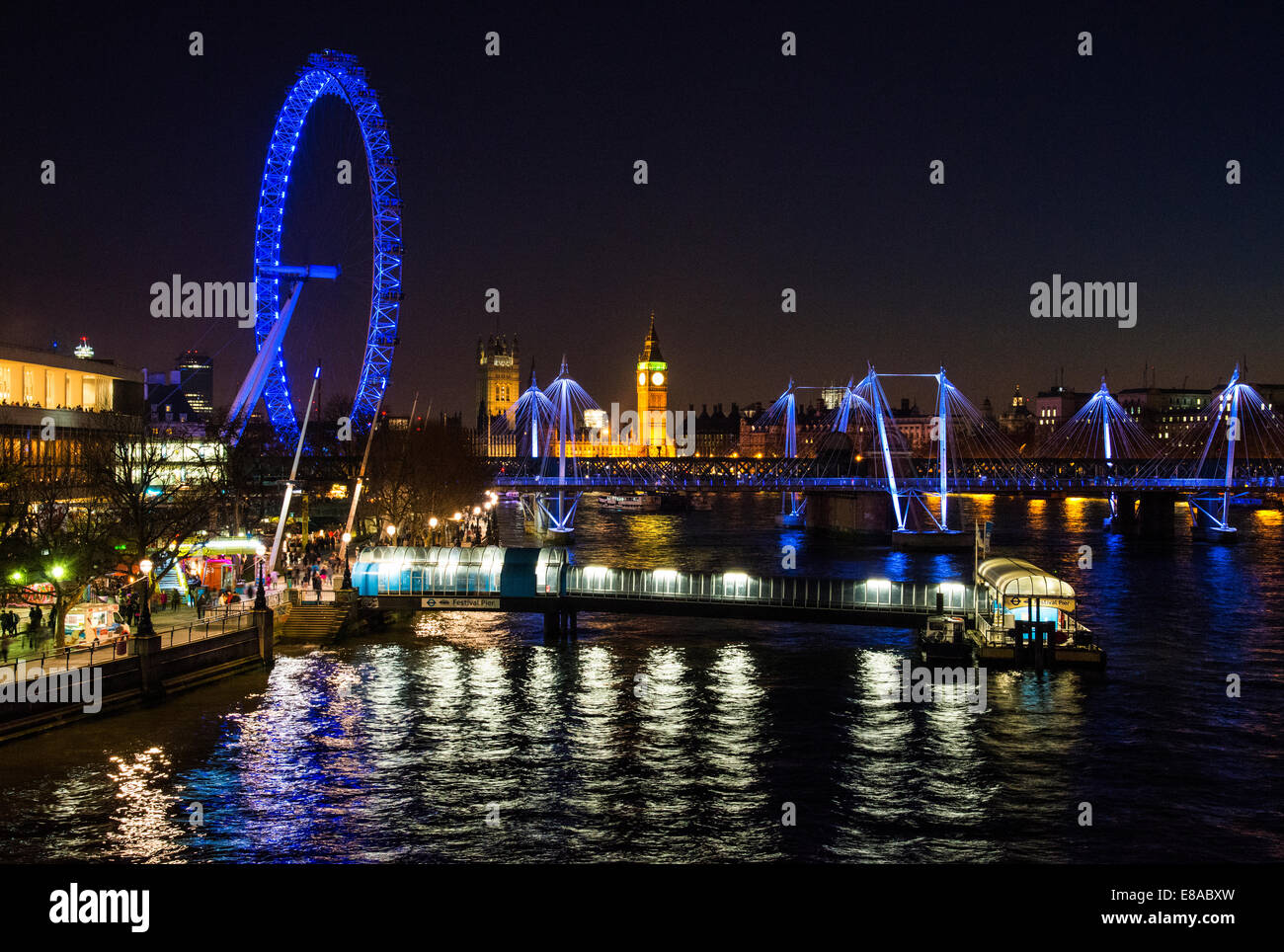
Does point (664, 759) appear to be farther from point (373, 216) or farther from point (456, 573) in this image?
point (373, 216)

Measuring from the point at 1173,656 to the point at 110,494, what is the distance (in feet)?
98.2

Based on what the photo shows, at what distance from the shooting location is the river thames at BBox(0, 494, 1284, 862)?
61.4 feet

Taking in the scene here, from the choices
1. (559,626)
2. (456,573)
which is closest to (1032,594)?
(559,626)

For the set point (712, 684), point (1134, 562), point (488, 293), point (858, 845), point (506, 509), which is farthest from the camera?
point (506, 509)

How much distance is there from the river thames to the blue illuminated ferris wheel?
48.2 feet

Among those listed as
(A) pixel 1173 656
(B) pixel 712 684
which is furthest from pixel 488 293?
(A) pixel 1173 656

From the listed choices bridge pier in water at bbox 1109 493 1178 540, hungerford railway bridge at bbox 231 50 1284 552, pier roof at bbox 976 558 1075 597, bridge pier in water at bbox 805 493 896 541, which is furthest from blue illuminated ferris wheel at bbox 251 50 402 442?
bridge pier in water at bbox 1109 493 1178 540

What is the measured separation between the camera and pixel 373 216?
48156 millimetres

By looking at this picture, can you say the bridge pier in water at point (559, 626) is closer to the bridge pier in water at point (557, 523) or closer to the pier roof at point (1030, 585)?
the pier roof at point (1030, 585)

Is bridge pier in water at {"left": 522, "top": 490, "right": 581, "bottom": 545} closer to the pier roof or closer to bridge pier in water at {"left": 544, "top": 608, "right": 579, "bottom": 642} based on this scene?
bridge pier in water at {"left": 544, "top": 608, "right": 579, "bottom": 642}

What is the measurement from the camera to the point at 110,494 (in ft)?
117

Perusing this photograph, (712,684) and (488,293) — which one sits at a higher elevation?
(488,293)
